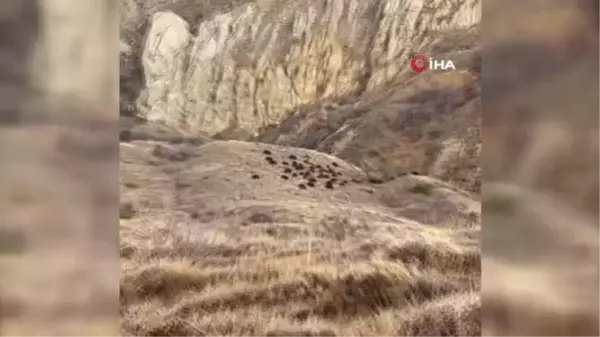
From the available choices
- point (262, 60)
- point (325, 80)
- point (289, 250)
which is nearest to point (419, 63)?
point (325, 80)

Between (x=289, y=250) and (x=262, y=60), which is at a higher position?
(x=262, y=60)

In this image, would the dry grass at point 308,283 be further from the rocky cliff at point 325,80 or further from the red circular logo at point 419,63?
the red circular logo at point 419,63

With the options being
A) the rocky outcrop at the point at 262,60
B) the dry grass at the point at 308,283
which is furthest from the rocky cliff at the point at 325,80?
the dry grass at the point at 308,283

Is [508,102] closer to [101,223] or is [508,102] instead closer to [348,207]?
[348,207]

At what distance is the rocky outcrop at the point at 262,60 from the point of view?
1057 mm

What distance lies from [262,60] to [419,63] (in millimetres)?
283

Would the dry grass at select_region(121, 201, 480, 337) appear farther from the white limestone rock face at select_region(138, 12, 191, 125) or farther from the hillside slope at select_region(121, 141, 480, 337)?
the white limestone rock face at select_region(138, 12, 191, 125)

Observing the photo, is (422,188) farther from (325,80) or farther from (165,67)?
(165,67)

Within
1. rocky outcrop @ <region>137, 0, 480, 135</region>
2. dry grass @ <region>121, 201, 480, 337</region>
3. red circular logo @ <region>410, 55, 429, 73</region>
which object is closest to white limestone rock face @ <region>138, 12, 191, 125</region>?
rocky outcrop @ <region>137, 0, 480, 135</region>

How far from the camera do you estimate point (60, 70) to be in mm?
1065

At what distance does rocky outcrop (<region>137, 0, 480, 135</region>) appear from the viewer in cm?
106

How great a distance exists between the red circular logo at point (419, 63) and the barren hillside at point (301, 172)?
1 cm

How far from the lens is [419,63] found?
105 centimetres

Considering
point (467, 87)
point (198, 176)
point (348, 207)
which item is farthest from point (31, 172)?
point (467, 87)
